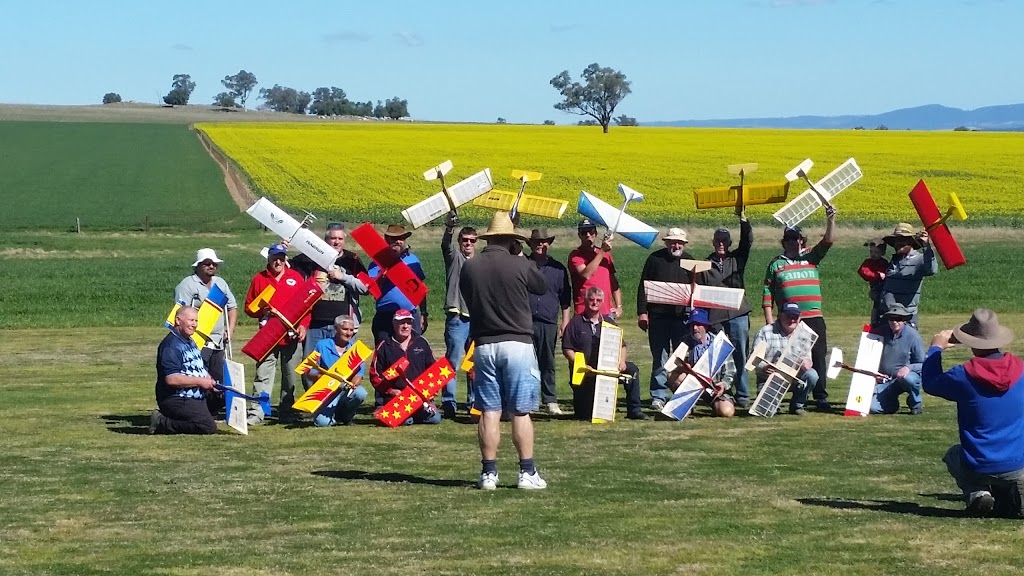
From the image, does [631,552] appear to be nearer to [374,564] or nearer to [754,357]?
[374,564]

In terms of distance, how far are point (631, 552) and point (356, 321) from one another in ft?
20.8

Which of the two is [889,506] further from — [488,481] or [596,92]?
[596,92]

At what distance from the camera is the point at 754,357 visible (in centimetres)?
1299

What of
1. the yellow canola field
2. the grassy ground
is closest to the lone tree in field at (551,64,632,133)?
the yellow canola field

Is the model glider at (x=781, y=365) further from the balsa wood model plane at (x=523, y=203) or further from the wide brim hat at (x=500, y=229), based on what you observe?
the wide brim hat at (x=500, y=229)

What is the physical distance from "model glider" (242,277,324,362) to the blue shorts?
3.79 m

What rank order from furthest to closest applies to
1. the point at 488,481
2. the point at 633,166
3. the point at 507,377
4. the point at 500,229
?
the point at 633,166
the point at 500,229
the point at 488,481
the point at 507,377

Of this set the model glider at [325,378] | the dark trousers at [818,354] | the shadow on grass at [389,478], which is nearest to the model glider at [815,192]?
the dark trousers at [818,354]

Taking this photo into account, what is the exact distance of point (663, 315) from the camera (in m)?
13.5

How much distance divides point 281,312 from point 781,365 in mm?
4598

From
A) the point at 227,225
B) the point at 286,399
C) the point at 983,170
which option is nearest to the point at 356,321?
the point at 286,399

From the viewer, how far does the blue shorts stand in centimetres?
888

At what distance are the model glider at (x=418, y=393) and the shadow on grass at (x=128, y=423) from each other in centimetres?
212

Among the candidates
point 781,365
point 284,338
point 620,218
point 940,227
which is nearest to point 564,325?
point 620,218
